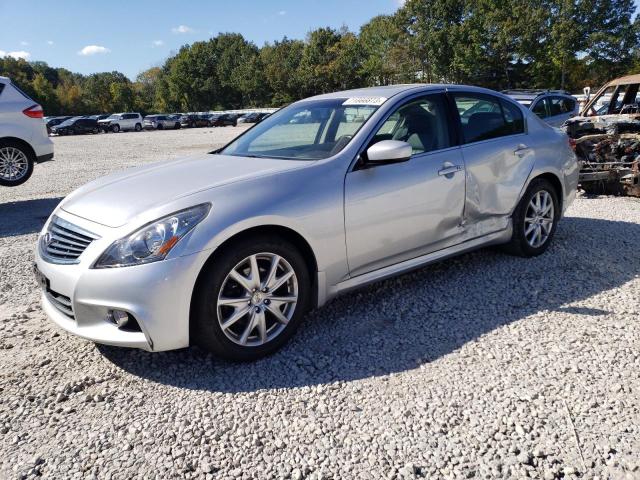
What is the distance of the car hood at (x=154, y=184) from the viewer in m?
3.04

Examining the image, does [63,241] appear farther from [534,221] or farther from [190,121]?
[190,121]

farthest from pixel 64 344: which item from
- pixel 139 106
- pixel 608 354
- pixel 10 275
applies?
pixel 139 106

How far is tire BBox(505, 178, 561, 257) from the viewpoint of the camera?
4645 mm

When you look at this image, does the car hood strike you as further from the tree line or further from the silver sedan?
the tree line

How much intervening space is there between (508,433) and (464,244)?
196 cm

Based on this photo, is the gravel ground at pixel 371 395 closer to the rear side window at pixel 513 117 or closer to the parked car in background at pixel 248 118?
the rear side window at pixel 513 117

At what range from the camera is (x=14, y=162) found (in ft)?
29.6

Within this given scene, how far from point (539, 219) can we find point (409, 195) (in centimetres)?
180

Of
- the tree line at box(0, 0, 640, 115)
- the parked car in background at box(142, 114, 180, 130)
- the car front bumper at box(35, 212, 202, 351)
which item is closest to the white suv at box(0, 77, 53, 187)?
the car front bumper at box(35, 212, 202, 351)

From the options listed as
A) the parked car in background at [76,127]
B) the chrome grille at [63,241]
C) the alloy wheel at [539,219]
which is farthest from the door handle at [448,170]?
the parked car in background at [76,127]

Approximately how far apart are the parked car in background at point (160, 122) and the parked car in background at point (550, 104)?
144 ft

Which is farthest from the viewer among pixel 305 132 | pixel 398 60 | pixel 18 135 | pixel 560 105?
pixel 398 60

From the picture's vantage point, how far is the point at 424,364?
310 centimetres

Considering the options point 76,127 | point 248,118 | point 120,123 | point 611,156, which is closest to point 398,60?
point 248,118
